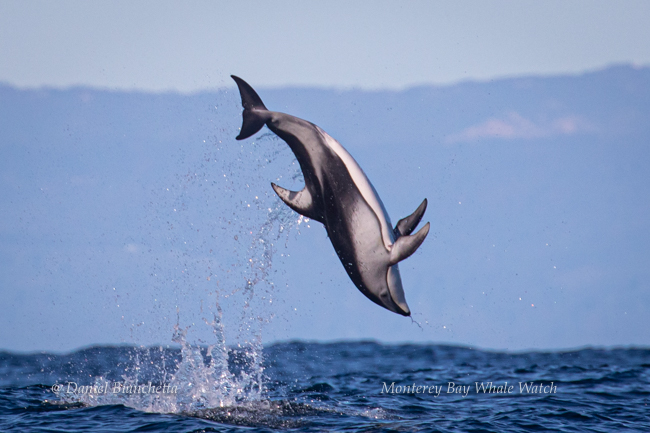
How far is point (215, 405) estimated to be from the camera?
15867 millimetres

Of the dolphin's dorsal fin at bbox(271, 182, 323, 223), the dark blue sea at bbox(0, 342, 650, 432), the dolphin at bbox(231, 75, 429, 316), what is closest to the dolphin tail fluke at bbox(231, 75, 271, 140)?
the dolphin at bbox(231, 75, 429, 316)

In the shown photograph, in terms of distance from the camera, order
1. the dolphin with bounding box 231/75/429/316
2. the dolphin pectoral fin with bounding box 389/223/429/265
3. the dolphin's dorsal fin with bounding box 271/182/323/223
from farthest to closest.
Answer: the dolphin's dorsal fin with bounding box 271/182/323/223 < the dolphin with bounding box 231/75/429/316 < the dolphin pectoral fin with bounding box 389/223/429/265

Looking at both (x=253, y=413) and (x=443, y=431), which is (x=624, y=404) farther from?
(x=253, y=413)

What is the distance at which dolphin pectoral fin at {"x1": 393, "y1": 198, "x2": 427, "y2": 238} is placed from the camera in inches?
458

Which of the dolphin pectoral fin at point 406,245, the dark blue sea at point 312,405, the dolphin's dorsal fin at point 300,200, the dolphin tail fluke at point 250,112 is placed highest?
the dolphin tail fluke at point 250,112

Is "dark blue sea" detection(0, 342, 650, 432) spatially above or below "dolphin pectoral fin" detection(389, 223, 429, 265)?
below

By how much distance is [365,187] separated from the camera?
12016mm

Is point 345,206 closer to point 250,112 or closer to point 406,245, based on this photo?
point 406,245

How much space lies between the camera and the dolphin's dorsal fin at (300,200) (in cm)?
1231

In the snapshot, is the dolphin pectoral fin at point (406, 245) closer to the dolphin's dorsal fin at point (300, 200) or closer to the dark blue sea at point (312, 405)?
the dolphin's dorsal fin at point (300, 200)

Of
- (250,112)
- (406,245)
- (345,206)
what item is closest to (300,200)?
(345,206)

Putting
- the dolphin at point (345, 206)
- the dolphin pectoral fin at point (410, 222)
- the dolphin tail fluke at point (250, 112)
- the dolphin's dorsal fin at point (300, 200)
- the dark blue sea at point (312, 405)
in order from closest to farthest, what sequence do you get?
the dolphin pectoral fin at point (410, 222), the dolphin at point (345, 206), the dolphin tail fluke at point (250, 112), the dolphin's dorsal fin at point (300, 200), the dark blue sea at point (312, 405)

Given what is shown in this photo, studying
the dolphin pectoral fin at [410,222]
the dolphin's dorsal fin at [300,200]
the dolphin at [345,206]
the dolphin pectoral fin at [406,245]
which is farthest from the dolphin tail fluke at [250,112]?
the dolphin pectoral fin at [406,245]

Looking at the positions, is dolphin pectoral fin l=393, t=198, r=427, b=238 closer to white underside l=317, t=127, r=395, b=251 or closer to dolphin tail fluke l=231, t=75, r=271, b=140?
white underside l=317, t=127, r=395, b=251
